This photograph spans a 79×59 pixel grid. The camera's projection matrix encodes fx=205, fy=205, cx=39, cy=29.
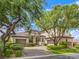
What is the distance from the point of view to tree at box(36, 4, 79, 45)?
42812mm

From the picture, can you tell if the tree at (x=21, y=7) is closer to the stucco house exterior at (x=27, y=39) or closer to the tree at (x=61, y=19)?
the tree at (x=61, y=19)

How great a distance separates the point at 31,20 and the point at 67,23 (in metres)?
26.5

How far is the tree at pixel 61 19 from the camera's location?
4281 cm

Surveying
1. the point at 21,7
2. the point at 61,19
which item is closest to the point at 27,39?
A: the point at 61,19

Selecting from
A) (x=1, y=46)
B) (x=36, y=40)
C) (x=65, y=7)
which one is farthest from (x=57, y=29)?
(x=1, y=46)

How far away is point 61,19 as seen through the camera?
1750 inches

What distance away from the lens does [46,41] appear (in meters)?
57.9

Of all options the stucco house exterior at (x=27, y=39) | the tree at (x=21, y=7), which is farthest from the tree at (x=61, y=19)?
the tree at (x=21, y=7)

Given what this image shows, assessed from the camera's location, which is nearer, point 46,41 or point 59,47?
point 59,47

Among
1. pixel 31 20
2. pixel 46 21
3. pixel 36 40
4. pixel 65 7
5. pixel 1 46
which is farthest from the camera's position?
pixel 36 40

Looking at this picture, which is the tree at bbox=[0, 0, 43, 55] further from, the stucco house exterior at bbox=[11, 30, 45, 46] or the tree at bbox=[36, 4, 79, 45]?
the stucco house exterior at bbox=[11, 30, 45, 46]

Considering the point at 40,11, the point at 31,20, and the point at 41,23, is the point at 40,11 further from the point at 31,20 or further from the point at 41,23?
the point at 41,23

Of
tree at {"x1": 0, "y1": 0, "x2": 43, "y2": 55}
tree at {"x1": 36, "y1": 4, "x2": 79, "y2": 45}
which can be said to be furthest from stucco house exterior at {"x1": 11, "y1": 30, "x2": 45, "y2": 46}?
tree at {"x1": 0, "y1": 0, "x2": 43, "y2": 55}

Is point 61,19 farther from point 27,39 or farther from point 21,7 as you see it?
point 21,7
